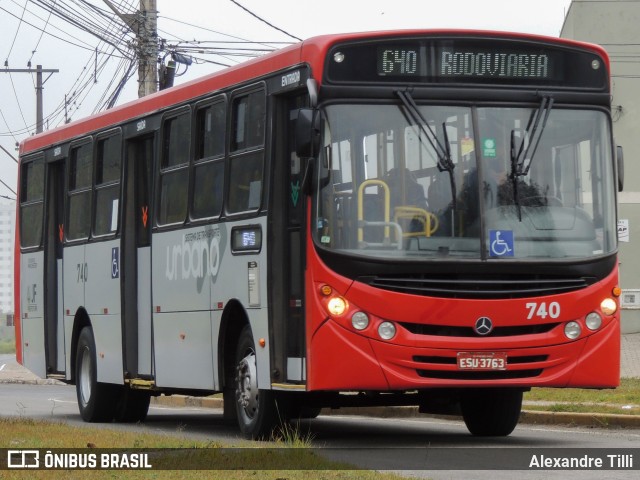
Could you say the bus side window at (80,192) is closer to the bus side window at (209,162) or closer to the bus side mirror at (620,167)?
the bus side window at (209,162)

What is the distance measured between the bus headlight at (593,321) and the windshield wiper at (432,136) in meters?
1.45

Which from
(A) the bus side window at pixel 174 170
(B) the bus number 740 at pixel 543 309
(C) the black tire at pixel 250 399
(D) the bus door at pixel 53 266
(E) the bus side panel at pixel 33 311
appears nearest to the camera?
(B) the bus number 740 at pixel 543 309

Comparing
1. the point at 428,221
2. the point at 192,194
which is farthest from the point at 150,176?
the point at 428,221

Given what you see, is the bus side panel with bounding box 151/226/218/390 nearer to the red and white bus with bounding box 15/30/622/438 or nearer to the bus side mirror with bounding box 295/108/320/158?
the red and white bus with bounding box 15/30/622/438

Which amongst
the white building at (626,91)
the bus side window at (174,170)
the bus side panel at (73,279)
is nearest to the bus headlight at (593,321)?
the bus side window at (174,170)

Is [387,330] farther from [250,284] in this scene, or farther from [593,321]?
[593,321]

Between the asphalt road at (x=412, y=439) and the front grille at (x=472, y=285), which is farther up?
the front grille at (x=472, y=285)

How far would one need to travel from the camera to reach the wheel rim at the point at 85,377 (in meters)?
18.1

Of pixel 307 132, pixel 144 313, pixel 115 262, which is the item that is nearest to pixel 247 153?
pixel 307 132

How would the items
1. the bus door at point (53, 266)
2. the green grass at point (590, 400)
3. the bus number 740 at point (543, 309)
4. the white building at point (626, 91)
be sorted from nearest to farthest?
the bus number 740 at point (543, 309), the green grass at point (590, 400), the bus door at point (53, 266), the white building at point (626, 91)

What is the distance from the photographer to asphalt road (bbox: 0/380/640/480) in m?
10.9

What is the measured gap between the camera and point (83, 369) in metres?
18.4

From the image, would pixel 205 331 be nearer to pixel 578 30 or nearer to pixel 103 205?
pixel 103 205

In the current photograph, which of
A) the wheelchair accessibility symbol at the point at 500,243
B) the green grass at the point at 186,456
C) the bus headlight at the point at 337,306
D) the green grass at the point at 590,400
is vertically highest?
the wheelchair accessibility symbol at the point at 500,243
